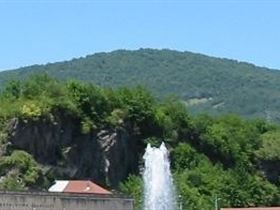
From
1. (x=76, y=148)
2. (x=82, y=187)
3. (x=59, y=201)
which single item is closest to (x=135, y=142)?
(x=76, y=148)

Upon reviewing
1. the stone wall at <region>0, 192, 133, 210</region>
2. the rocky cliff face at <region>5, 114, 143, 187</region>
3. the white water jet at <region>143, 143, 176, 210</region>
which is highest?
the rocky cliff face at <region>5, 114, 143, 187</region>

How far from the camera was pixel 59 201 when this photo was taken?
7206 centimetres

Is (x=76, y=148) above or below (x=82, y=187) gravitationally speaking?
above

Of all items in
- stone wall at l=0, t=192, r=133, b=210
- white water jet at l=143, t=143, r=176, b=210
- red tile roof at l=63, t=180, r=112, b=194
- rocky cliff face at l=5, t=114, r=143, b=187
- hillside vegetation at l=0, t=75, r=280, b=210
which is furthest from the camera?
rocky cliff face at l=5, t=114, r=143, b=187

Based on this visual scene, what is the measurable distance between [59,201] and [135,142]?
195 ft

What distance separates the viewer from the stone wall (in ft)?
225

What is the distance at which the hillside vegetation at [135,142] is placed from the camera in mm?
115625

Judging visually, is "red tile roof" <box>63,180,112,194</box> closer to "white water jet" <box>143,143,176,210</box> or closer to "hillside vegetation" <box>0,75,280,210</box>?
"white water jet" <box>143,143,176,210</box>

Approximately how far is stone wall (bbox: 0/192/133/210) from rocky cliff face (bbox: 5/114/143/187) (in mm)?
36254

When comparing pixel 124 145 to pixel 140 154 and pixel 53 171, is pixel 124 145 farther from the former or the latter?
pixel 53 171

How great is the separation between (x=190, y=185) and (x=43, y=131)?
17999 millimetres

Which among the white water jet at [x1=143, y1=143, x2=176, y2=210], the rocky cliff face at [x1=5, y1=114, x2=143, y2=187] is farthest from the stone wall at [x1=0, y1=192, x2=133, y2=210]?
the rocky cliff face at [x1=5, y1=114, x2=143, y2=187]

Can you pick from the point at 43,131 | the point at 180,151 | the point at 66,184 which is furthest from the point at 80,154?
the point at 66,184

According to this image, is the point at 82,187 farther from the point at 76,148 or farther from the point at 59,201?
the point at 76,148
